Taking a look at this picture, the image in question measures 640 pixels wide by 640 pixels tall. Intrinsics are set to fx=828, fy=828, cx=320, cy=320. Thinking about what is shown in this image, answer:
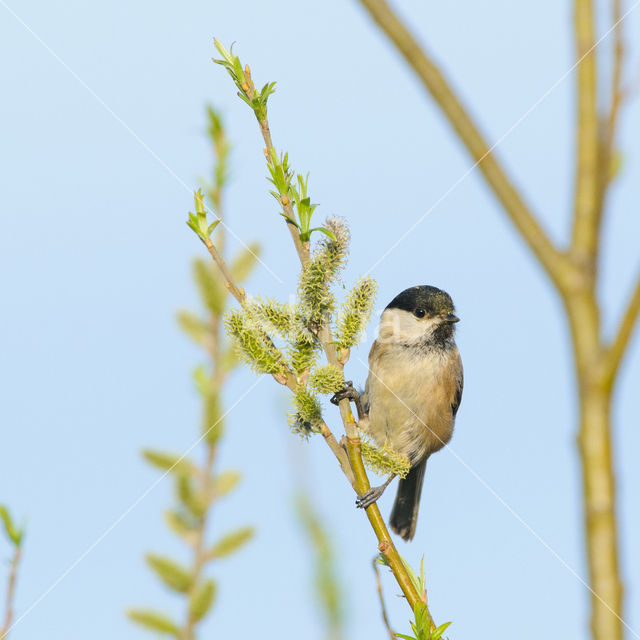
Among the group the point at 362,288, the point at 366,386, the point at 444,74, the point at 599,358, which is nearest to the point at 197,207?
the point at 362,288

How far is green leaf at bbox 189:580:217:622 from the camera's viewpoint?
3.85ft

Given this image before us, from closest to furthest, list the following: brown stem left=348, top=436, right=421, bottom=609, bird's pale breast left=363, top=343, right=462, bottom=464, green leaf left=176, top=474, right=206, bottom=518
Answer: green leaf left=176, top=474, right=206, bottom=518 → brown stem left=348, top=436, right=421, bottom=609 → bird's pale breast left=363, top=343, right=462, bottom=464

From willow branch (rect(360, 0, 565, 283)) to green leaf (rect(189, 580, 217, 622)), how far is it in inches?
30.8

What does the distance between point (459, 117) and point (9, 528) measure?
3.69 feet

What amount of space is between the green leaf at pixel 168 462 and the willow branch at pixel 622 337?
0.88 m

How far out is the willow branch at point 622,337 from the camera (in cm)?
59

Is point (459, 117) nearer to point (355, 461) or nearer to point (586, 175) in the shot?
point (586, 175)

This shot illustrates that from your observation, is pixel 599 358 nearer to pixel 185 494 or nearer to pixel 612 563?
pixel 612 563

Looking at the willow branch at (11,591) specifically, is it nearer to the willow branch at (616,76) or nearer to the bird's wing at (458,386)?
the willow branch at (616,76)

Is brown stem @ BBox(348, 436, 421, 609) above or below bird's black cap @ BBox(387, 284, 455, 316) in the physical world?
above

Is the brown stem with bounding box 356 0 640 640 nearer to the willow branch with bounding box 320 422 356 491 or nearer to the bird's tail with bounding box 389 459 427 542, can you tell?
the willow branch with bounding box 320 422 356 491

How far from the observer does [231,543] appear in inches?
51.9

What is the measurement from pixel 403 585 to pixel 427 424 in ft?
12.1

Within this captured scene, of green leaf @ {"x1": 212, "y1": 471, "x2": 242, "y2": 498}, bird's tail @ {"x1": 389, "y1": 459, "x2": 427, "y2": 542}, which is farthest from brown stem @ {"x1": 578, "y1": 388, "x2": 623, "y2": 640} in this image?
bird's tail @ {"x1": 389, "y1": 459, "x2": 427, "y2": 542}
